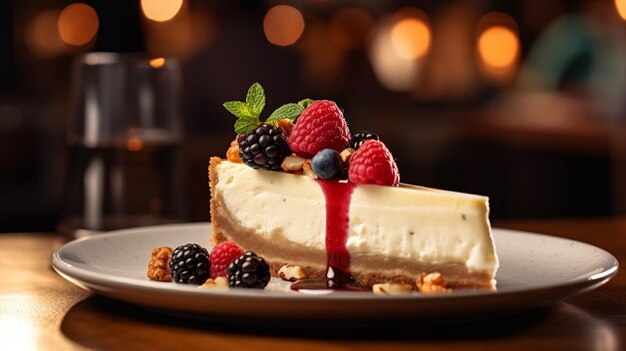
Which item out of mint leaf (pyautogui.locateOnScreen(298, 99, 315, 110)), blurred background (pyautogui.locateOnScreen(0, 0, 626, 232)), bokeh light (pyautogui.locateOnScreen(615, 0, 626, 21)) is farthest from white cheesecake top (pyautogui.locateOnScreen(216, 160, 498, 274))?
bokeh light (pyautogui.locateOnScreen(615, 0, 626, 21))

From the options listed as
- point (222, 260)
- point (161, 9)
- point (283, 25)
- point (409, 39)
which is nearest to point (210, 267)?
point (222, 260)

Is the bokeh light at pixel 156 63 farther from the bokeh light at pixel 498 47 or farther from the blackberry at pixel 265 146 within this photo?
the bokeh light at pixel 498 47

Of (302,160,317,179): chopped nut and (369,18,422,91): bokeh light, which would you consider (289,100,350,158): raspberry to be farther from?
(369,18,422,91): bokeh light

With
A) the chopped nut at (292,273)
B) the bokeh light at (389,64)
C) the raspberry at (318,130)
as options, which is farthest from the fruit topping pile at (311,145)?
the bokeh light at (389,64)

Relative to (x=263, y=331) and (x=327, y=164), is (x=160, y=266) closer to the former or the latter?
(x=327, y=164)

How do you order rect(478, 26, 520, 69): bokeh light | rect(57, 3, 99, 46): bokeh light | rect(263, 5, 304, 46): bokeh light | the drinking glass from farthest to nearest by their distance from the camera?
rect(478, 26, 520, 69): bokeh light < rect(263, 5, 304, 46): bokeh light < rect(57, 3, 99, 46): bokeh light < the drinking glass

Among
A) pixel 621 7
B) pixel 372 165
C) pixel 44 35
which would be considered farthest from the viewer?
pixel 44 35
